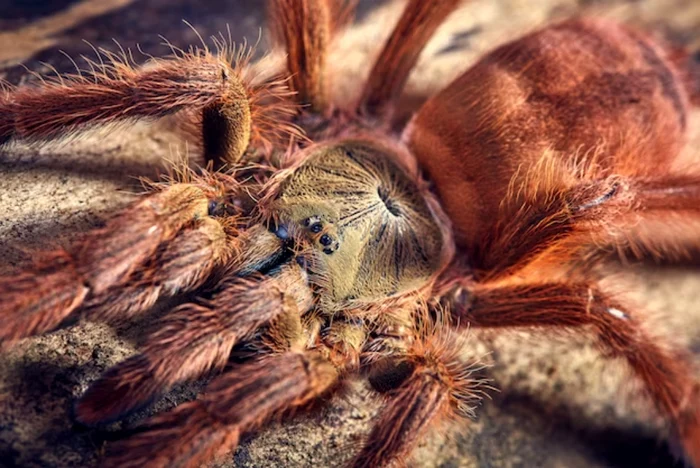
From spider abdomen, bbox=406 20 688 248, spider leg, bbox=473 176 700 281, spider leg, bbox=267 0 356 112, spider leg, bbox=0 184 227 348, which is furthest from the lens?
spider leg, bbox=267 0 356 112

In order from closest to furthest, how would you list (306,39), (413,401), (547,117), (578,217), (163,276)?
(163,276), (413,401), (578,217), (547,117), (306,39)

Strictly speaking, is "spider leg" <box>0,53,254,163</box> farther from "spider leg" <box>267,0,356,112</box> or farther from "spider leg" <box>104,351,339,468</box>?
"spider leg" <box>104,351,339,468</box>

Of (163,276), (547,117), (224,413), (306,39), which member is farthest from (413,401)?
(306,39)

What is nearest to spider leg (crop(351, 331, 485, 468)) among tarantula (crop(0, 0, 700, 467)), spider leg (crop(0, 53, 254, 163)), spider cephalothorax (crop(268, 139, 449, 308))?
tarantula (crop(0, 0, 700, 467))

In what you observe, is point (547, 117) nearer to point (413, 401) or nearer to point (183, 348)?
point (413, 401)

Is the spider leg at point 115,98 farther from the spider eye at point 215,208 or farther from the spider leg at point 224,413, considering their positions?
the spider leg at point 224,413

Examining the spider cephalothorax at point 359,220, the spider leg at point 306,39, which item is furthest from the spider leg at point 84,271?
the spider leg at point 306,39

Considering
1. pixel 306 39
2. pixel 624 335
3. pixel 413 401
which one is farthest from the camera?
pixel 306 39
